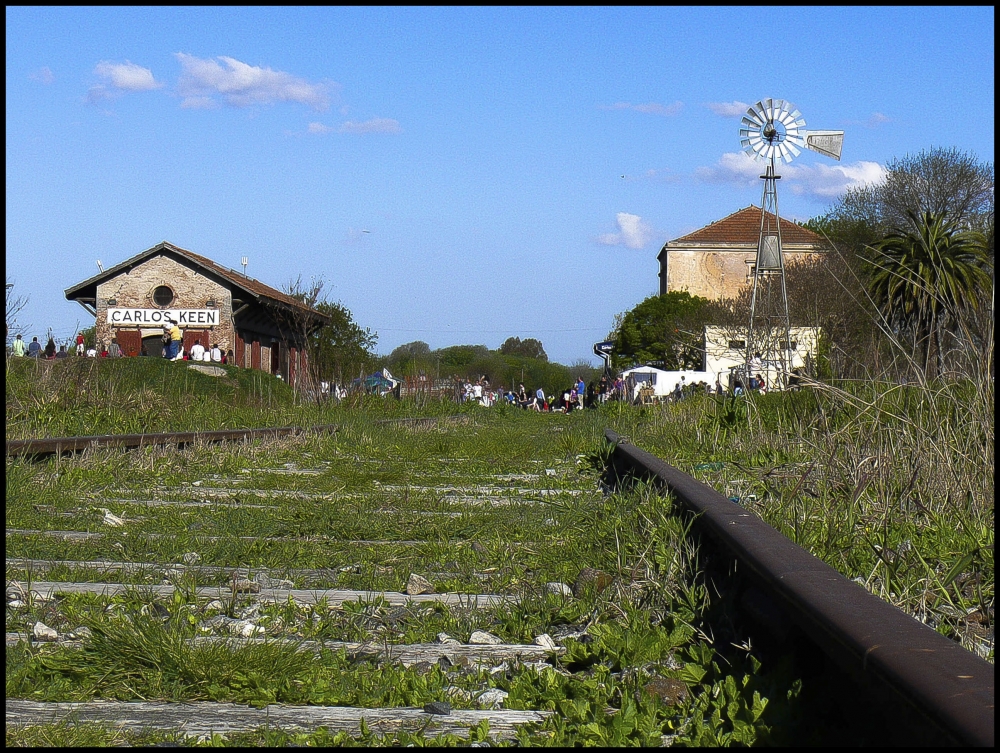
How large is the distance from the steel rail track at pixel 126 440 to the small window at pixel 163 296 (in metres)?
33.0

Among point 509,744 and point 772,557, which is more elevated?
point 772,557

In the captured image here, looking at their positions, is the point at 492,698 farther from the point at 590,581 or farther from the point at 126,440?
the point at 126,440

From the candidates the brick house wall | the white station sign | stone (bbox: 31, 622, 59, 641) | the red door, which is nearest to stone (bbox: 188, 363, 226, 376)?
stone (bbox: 31, 622, 59, 641)

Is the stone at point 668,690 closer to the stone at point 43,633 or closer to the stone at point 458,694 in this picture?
the stone at point 458,694

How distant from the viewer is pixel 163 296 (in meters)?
42.7

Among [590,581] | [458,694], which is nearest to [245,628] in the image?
[458,694]

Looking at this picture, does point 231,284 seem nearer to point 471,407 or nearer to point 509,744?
→ point 471,407

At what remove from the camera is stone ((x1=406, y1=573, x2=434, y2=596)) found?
3596 millimetres

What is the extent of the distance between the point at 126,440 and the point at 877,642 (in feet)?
24.1

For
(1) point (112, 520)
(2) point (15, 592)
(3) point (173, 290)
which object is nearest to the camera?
(2) point (15, 592)

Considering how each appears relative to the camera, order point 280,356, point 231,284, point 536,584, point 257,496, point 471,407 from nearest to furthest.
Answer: point 536,584 → point 257,496 → point 471,407 → point 231,284 → point 280,356

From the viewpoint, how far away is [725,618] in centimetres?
297

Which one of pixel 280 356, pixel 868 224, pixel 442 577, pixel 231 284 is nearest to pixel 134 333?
pixel 231 284

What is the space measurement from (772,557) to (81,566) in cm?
250
